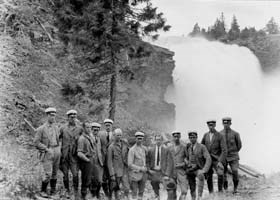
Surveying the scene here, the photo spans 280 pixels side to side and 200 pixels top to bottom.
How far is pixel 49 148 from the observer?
7.35 meters

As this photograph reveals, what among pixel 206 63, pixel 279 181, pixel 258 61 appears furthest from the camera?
pixel 258 61

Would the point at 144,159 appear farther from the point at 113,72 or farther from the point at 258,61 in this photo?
the point at 258,61

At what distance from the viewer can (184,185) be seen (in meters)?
7.85

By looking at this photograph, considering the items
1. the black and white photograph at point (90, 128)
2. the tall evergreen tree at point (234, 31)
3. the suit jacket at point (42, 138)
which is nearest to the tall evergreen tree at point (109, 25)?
the black and white photograph at point (90, 128)

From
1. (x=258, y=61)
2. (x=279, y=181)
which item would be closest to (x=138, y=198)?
(x=279, y=181)

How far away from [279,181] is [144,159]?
13.8ft

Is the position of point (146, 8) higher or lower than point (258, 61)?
lower

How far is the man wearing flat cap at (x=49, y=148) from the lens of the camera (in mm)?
7238

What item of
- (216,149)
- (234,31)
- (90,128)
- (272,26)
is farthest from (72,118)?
(272,26)

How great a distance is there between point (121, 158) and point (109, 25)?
499 centimetres

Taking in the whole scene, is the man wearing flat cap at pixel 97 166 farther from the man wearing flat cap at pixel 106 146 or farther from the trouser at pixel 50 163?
the trouser at pixel 50 163

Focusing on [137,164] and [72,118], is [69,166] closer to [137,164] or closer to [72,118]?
[72,118]

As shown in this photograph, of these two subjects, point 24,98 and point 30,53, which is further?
point 30,53

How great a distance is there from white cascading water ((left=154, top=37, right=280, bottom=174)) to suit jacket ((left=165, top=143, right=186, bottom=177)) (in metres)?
25.1
